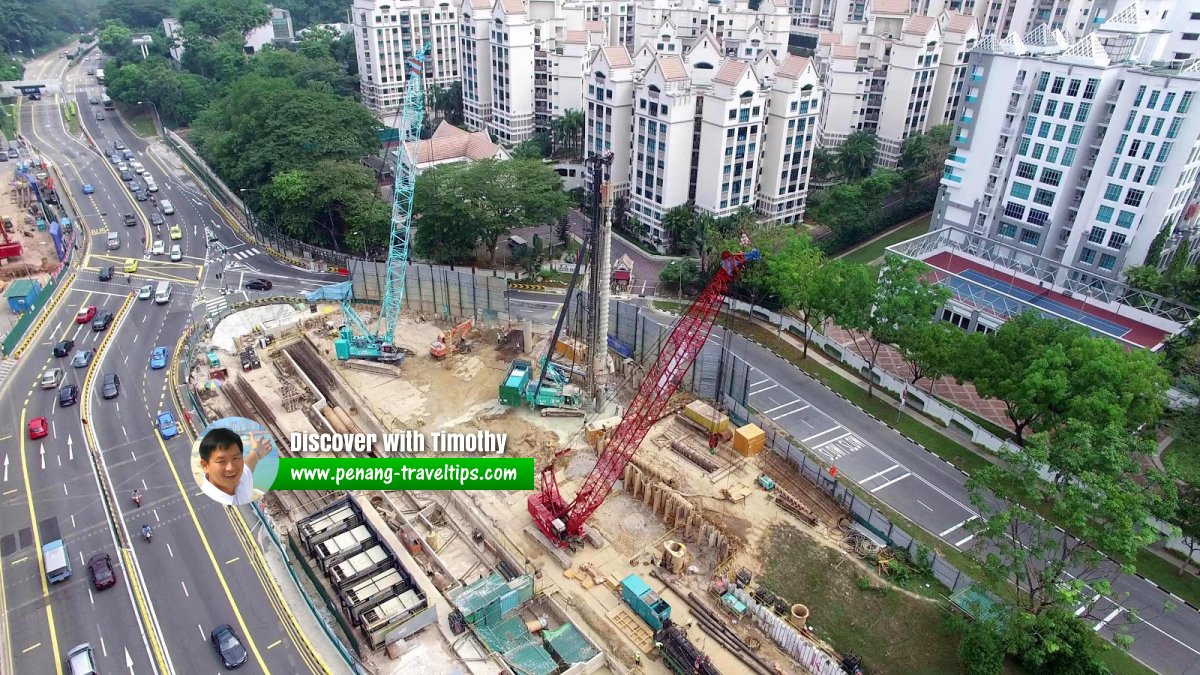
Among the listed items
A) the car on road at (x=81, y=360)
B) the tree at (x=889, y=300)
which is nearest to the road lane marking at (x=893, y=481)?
the tree at (x=889, y=300)

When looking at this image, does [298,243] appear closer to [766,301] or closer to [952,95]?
[766,301]

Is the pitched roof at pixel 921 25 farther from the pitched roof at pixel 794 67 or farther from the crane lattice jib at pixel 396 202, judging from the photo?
the crane lattice jib at pixel 396 202

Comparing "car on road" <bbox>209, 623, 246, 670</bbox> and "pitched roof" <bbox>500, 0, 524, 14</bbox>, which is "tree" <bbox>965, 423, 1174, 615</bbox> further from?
"pitched roof" <bbox>500, 0, 524, 14</bbox>

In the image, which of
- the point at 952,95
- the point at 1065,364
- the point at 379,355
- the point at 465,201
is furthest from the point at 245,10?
the point at 1065,364

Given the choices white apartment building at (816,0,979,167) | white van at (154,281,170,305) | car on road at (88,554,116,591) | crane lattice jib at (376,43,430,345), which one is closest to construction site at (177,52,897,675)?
crane lattice jib at (376,43,430,345)

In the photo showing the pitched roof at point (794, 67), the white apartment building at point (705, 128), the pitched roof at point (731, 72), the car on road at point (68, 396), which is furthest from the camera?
the pitched roof at point (794, 67)

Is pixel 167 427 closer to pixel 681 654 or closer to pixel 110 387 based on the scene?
pixel 110 387
